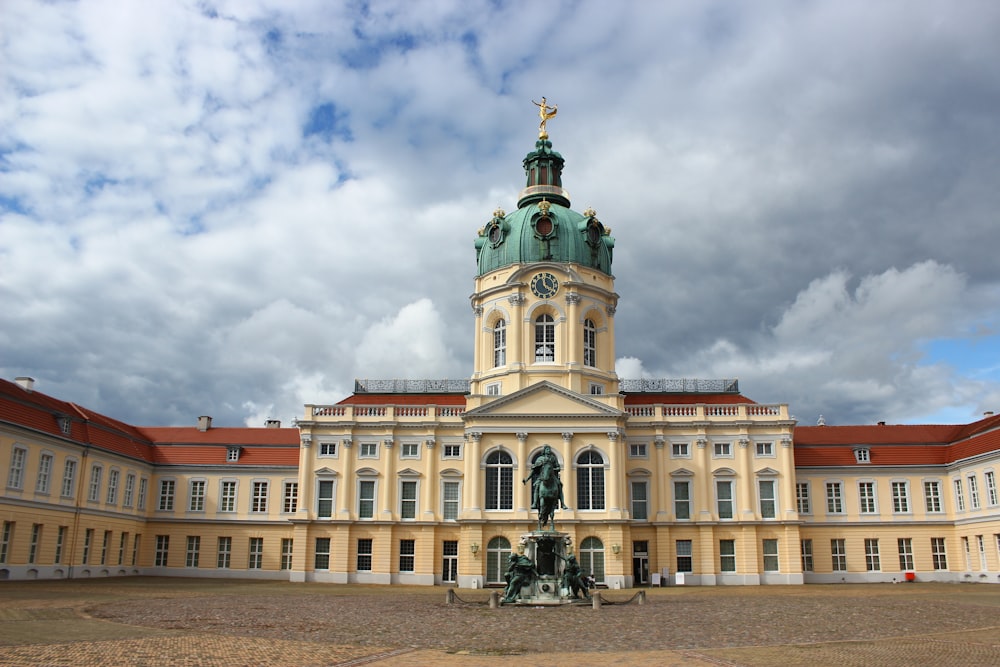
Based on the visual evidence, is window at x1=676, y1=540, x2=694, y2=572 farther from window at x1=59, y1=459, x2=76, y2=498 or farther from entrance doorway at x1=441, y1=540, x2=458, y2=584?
window at x1=59, y1=459, x2=76, y2=498

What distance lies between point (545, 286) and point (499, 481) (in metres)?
13.8

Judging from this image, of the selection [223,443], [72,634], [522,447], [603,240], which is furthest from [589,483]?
[72,634]

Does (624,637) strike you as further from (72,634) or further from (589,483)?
(589,483)

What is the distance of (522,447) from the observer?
53.2 metres

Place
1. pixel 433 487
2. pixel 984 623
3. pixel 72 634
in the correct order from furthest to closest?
1. pixel 433 487
2. pixel 984 623
3. pixel 72 634

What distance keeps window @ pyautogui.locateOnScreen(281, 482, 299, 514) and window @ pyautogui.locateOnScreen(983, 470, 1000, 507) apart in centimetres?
4477

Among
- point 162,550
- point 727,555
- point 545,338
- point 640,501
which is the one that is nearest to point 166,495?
point 162,550

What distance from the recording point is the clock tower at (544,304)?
5794cm

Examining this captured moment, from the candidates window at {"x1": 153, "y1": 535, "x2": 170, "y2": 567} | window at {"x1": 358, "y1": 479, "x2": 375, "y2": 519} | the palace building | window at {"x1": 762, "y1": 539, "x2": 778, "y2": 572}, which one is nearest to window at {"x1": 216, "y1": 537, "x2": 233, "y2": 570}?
the palace building

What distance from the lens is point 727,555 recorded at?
180ft

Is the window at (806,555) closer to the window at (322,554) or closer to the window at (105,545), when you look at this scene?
the window at (322,554)

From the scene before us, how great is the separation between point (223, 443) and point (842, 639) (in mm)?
51164

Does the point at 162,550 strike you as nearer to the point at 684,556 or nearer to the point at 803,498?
the point at 684,556

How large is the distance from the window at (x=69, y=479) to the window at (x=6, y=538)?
5.03m
